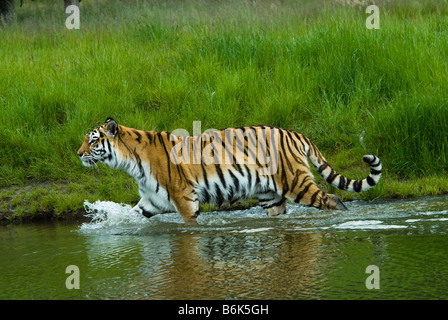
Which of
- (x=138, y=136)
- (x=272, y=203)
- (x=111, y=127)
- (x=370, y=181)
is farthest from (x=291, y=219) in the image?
(x=111, y=127)

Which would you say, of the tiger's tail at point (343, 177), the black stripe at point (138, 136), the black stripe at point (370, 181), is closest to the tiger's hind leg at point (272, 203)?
the tiger's tail at point (343, 177)

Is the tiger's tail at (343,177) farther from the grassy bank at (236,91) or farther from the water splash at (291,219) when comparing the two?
the grassy bank at (236,91)

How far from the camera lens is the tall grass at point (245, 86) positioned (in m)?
8.41

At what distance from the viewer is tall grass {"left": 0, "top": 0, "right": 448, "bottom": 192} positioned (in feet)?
27.6

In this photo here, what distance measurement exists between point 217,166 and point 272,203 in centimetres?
74

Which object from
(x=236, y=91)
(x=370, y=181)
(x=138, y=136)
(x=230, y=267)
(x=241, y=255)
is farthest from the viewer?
(x=236, y=91)

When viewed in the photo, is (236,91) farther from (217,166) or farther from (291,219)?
(291,219)

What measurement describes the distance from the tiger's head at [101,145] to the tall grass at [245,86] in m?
1.70

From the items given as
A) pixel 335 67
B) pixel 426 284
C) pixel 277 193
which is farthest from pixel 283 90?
pixel 426 284

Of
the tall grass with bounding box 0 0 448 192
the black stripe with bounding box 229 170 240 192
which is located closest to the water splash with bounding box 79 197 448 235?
the black stripe with bounding box 229 170 240 192

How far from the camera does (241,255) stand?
4.95m

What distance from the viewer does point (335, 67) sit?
31.1 ft

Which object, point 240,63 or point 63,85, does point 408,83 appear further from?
point 63,85

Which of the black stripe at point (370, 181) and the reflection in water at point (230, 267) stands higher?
the black stripe at point (370, 181)
